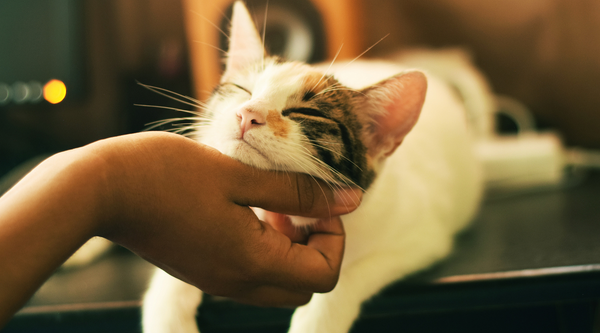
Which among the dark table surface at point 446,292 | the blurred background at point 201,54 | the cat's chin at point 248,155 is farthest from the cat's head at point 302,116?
the blurred background at point 201,54

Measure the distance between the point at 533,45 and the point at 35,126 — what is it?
79.3 inches

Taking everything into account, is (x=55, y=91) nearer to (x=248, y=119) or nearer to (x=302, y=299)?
(x=248, y=119)

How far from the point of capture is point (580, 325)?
66 centimetres

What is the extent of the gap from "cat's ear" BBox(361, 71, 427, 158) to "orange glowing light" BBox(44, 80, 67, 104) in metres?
1.04

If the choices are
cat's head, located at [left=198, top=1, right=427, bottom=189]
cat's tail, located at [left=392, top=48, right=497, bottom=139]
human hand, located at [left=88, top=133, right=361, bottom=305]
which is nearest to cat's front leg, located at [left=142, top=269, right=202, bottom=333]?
human hand, located at [left=88, top=133, right=361, bottom=305]

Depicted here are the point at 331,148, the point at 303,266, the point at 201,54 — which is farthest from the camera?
the point at 201,54

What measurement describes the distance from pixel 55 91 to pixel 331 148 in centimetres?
107

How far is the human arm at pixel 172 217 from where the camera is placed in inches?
14.0

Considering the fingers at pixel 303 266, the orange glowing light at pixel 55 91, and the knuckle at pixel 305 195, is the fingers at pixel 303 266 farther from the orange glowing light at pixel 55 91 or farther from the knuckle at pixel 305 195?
the orange glowing light at pixel 55 91

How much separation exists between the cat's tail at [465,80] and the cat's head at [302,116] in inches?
43.1

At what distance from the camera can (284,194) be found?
19.1 inches

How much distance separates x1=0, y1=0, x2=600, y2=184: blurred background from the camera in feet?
3.90

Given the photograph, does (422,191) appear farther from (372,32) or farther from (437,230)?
(372,32)

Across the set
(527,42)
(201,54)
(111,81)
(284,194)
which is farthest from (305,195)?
(527,42)
